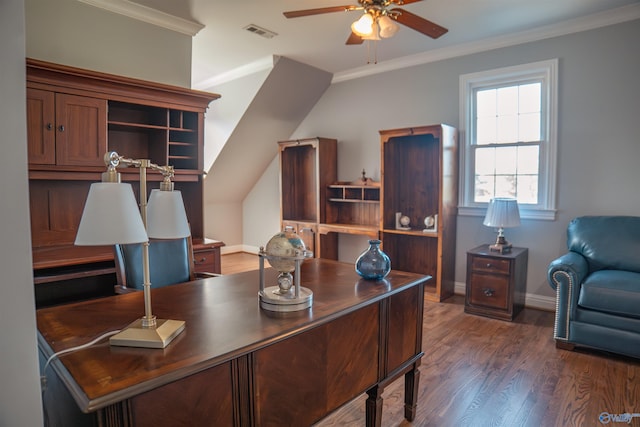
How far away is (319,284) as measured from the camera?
77.1 inches

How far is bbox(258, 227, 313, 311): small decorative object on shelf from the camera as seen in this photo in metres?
1.56

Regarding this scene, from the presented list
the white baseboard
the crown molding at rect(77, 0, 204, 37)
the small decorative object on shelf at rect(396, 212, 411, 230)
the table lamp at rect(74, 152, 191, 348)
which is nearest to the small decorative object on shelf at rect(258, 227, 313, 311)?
the table lamp at rect(74, 152, 191, 348)

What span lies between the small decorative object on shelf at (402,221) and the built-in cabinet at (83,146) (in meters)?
2.16

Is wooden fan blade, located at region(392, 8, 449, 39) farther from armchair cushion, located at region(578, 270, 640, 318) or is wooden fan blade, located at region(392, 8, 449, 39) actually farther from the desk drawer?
the desk drawer

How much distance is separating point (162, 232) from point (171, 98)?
103 inches

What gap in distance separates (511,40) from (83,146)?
13.4ft

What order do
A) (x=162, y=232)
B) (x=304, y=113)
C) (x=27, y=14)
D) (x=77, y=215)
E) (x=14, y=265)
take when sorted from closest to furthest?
1. (x=14, y=265)
2. (x=162, y=232)
3. (x=27, y=14)
4. (x=77, y=215)
5. (x=304, y=113)

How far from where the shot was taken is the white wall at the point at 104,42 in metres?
3.13

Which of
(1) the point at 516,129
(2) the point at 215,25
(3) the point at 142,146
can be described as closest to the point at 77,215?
(3) the point at 142,146

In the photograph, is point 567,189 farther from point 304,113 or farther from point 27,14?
point 27,14

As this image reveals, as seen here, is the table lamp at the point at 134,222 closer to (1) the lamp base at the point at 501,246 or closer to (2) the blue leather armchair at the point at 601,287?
(2) the blue leather armchair at the point at 601,287

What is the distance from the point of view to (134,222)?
1106 mm

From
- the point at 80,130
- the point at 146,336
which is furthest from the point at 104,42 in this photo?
the point at 146,336

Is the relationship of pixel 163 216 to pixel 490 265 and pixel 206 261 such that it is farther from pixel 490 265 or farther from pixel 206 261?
pixel 490 265
